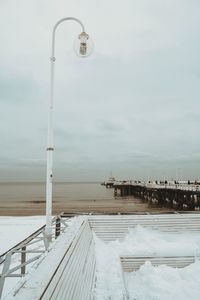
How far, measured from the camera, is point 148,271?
545cm

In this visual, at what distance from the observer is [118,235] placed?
24.1 feet

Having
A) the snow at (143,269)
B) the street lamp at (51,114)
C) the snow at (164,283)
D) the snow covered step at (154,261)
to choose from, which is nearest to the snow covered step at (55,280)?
the snow at (143,269)

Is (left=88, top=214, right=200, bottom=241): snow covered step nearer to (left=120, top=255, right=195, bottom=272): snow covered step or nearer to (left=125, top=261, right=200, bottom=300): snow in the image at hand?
(left=120, top=255, right=195, bottom=272): snow covered step

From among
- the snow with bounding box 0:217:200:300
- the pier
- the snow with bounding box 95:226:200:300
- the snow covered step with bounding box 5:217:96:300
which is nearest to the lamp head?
the snow with bounding box 0:217:200:300

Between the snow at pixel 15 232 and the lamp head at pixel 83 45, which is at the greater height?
the lamp head at pixel 83 45

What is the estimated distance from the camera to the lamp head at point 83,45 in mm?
5570

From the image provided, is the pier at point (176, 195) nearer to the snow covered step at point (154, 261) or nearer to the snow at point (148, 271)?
the snow at point (148, 271)

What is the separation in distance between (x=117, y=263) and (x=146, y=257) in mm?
963

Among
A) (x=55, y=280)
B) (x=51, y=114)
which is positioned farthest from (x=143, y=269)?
(x=55, y=280)

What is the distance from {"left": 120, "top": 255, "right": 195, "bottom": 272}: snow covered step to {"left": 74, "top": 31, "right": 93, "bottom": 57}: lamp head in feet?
13.1

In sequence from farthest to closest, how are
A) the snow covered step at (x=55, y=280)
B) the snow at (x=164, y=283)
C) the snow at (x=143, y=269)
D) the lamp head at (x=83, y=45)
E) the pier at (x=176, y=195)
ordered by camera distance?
the pier at (x=176, y=195)
the lamp head at (x=83, y=45)
the snow at (x=164, y=283)
the snow at (x=143, y=269)
the snow covered step at (x=55, y=280)

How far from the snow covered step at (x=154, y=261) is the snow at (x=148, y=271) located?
0.10 m

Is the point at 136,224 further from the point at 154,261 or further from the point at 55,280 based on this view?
the point at 55,280

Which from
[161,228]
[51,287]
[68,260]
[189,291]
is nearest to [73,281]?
[68,260]
